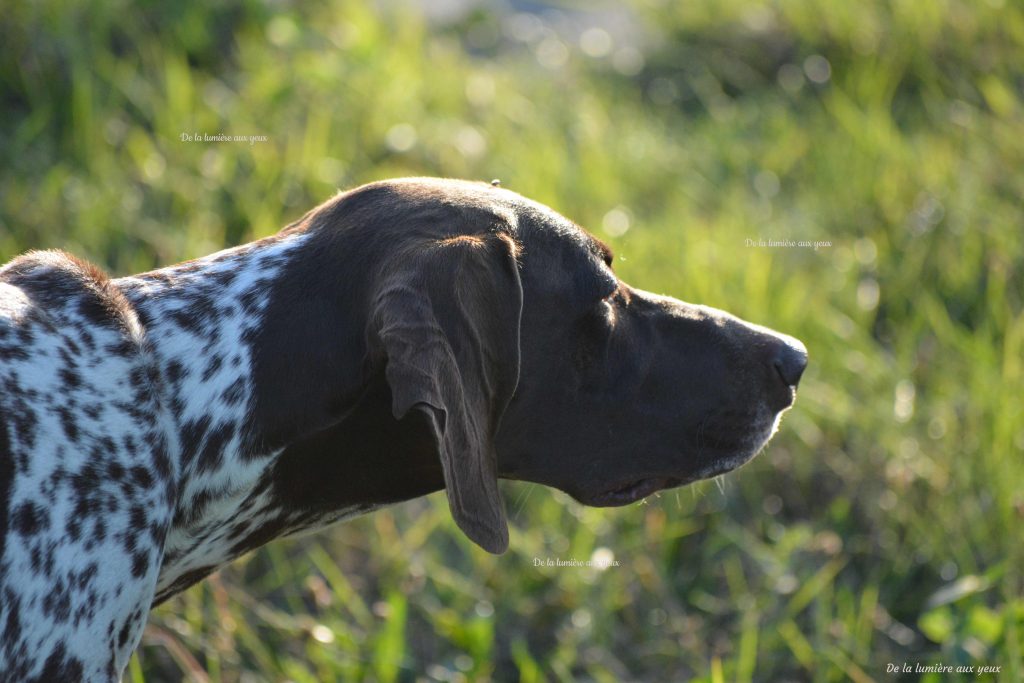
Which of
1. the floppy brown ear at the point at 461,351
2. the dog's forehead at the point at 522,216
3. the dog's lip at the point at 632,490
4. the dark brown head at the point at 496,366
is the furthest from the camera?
the dog's lip at the point at 632,490

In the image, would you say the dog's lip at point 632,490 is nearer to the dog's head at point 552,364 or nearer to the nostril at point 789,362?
the dog's head at point 552,364

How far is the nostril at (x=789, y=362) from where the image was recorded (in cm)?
272

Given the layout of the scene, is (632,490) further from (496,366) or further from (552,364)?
(496,366)

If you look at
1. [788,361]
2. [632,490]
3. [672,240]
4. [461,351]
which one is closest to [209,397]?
[461,351]

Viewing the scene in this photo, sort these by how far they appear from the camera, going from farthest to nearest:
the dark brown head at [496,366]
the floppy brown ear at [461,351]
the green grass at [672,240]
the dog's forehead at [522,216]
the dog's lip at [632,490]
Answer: the green grass at [672,240]
the dog's lip at [632,490]
the dog's forehead at [522,216]
the dark brown head at [496,366]
the floppy brown ear at [461,351]

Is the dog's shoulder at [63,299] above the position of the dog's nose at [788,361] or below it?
above

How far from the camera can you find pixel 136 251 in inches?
168

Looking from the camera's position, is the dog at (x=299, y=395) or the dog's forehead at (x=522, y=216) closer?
the dog at (x=299, y=395)

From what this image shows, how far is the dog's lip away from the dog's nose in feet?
0.99

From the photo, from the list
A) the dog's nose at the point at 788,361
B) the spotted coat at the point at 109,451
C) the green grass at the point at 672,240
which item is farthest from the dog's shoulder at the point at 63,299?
the dog's nose at the point at 788,361

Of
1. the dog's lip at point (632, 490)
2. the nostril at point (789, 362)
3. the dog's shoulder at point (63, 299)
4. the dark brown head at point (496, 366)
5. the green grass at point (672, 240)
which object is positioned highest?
the dog's shoulder at point (63, 299)

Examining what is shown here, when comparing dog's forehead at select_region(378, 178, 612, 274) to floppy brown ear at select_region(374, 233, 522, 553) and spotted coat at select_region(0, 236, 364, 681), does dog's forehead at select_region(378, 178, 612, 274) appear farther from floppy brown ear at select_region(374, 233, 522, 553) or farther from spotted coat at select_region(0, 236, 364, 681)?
spotted coat at select_region(0, 236, 364, 681)

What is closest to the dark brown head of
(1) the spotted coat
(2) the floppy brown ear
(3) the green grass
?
(2) the floppy brown ear

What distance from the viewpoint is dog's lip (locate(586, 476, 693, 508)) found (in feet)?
8.84
